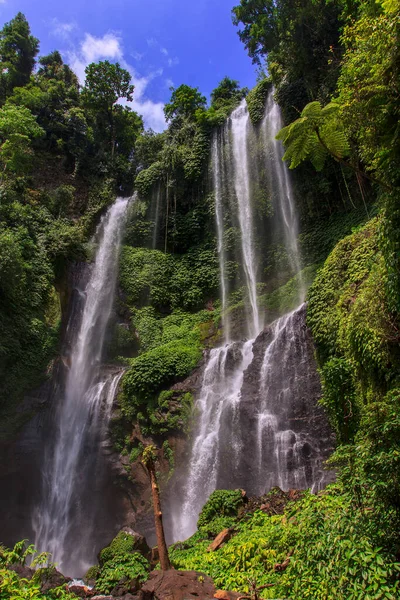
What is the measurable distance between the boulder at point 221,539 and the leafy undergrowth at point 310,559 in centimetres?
29

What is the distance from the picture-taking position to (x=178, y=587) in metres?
5.11

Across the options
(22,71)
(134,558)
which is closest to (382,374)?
(134,558)

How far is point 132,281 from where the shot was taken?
2178 cm

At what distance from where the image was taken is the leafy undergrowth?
380 cm

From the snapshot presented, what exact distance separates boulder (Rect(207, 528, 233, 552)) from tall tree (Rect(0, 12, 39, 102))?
31.2 m

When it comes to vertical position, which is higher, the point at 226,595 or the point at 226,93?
the point at 226,93

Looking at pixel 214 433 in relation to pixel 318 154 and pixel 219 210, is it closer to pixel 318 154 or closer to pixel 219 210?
pixel 318 154

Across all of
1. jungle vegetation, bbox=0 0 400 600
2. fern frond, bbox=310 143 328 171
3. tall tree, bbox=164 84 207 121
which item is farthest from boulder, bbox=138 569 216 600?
tall tree, bbox=164 84 207 121

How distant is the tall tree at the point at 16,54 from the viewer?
28.1m

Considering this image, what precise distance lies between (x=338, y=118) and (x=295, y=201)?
12.4 metres

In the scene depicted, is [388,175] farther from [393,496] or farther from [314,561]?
[314,561]

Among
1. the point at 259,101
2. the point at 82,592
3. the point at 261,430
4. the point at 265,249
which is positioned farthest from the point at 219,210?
the point at 82,592

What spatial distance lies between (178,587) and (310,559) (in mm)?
1909

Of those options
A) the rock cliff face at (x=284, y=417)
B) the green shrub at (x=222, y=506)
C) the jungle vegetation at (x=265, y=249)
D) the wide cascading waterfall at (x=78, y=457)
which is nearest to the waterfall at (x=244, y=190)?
the jungle vegetation at (x=265, y=249)
